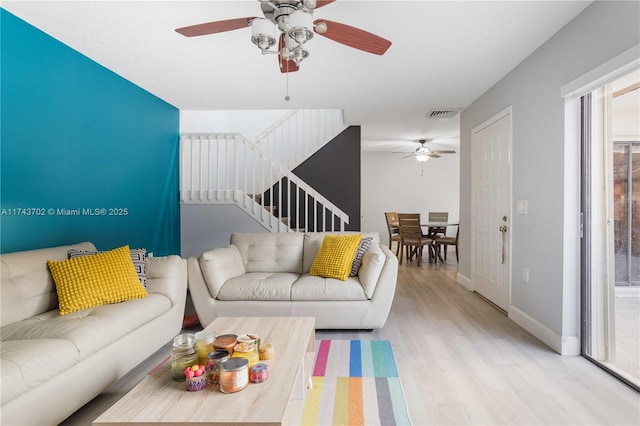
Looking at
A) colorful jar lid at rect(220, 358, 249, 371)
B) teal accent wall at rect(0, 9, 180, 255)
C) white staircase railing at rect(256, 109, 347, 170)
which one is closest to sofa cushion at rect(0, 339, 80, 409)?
colorful jar lid at rect(220, 358, 249, 371)

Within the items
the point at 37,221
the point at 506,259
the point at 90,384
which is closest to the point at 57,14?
the point at 37,221

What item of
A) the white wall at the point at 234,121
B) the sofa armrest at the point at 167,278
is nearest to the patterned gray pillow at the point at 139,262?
the sofa armrest at the point at 167,278

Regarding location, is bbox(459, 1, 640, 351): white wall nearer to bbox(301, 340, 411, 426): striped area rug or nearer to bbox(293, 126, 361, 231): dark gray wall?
bbox(301, 340, 411, 426): striped area rug

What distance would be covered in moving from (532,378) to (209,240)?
444 cm

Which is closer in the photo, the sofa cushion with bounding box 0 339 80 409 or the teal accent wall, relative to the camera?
the sofa cushion with bounding box 0 339 80 409

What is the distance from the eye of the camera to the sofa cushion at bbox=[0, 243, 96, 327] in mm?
2068

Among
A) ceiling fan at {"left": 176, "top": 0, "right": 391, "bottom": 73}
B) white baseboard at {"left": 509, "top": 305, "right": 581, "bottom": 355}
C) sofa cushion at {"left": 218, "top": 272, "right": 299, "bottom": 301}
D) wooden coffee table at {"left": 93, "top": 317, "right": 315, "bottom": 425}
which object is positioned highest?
ceiling fan at {"left": 176, "top": 0, "right": 391, "bottom": 73}

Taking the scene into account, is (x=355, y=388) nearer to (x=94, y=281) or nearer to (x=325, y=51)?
(x=94, y=281)

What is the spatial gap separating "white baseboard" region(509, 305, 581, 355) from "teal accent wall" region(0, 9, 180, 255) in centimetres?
420

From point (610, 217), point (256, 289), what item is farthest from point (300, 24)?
point (610, 217)

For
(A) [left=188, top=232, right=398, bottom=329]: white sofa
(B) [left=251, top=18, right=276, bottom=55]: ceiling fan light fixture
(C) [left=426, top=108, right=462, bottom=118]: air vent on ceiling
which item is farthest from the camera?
(C) [left=426, top=108, right=462, bottom=118]: air vent on ceiling

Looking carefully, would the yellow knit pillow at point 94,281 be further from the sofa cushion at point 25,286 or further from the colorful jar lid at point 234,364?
the colorful jar lid at point 234,364

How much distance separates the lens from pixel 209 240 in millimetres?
5406

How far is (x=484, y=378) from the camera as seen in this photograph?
226 cm
